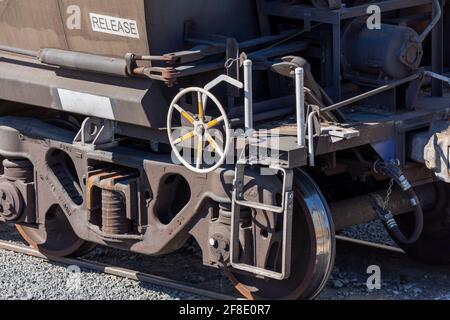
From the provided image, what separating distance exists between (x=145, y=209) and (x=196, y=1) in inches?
62.7

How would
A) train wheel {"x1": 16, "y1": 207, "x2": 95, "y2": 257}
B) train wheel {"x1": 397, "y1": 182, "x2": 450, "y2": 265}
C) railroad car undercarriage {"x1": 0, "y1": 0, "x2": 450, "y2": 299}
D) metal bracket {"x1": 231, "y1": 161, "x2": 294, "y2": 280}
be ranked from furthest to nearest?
train wheel {"x1": 16, "y1": 207, "x2": 95, "y2": 257}, train wheel {"x1": 397, "y1": 182, "x2": 450, "y2": 265}, railroad car undercarriage {"x1": 0, "y1": 0, "x2": 450, "y2": 299}, metal bracket {"x1": 231, "y1": 161, "x2": 294, "y2": 280}

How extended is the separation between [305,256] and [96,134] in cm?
189

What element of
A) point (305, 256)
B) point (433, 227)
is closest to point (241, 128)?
point (305, 256)

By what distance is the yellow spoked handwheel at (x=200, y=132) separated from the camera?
781 cm

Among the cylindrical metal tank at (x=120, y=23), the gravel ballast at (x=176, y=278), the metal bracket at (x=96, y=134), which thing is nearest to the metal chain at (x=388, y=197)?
the gravel ballast at (x=176, y=278)

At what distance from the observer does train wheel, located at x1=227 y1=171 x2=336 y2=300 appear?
26.5 feet

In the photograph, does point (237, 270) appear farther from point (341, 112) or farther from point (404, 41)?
point (404, 41)

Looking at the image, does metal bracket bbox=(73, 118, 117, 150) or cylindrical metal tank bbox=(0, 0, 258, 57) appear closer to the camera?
cylindrical metal tank bbox=(0, 0, 258, 57)

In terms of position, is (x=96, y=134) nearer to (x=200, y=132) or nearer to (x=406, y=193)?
(x=200, y=132)

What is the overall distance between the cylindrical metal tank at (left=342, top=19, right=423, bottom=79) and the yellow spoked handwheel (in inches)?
46.6

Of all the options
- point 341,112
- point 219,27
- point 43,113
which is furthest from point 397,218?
point 43,113

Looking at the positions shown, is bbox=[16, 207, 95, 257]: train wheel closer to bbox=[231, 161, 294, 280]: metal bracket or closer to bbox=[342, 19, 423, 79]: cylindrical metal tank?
bbox=[231, 161, 294, 280]: metal bracket

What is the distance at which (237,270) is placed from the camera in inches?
328

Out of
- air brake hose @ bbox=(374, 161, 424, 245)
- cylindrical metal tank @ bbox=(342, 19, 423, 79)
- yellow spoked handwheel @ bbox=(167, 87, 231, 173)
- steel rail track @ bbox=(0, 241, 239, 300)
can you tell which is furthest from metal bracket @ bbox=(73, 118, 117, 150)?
air brake hose @ bbox=(374, 161, 424, 245)
